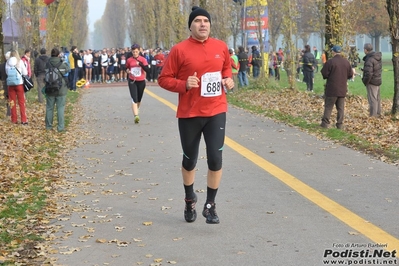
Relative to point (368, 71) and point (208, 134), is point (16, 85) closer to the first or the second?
point (368, 71)

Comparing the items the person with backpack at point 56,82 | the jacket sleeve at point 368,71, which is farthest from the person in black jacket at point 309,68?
the person with backpack at point 56,82

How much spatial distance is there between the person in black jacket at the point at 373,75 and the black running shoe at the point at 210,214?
1184cm

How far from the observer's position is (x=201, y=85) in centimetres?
754

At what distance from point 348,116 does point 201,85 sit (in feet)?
40.7

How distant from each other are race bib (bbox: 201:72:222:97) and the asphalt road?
4.25ft

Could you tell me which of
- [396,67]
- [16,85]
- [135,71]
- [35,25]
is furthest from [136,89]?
[35,25]

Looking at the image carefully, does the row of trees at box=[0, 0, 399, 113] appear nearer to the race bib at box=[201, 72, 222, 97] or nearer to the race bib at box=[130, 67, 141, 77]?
the race bib at box=[130, 67, 141, 77]

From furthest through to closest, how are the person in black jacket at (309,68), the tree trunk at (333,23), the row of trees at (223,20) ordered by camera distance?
1. the person in black jacket at (309,68)
2. the row of trees at (223,20)
3. the tree trunk at (333,23)

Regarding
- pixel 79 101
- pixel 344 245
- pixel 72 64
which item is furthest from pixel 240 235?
pixel 72 64

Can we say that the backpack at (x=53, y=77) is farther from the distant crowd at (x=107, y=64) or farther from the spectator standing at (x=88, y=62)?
the spectator standing at (x=88, y=62)

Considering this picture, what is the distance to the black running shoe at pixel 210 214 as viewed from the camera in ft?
25.0

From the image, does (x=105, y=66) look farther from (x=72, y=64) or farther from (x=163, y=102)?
(x=163, y=102)

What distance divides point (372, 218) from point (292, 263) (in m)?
1.82

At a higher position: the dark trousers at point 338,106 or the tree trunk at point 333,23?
the tree trunk at point 333,23
